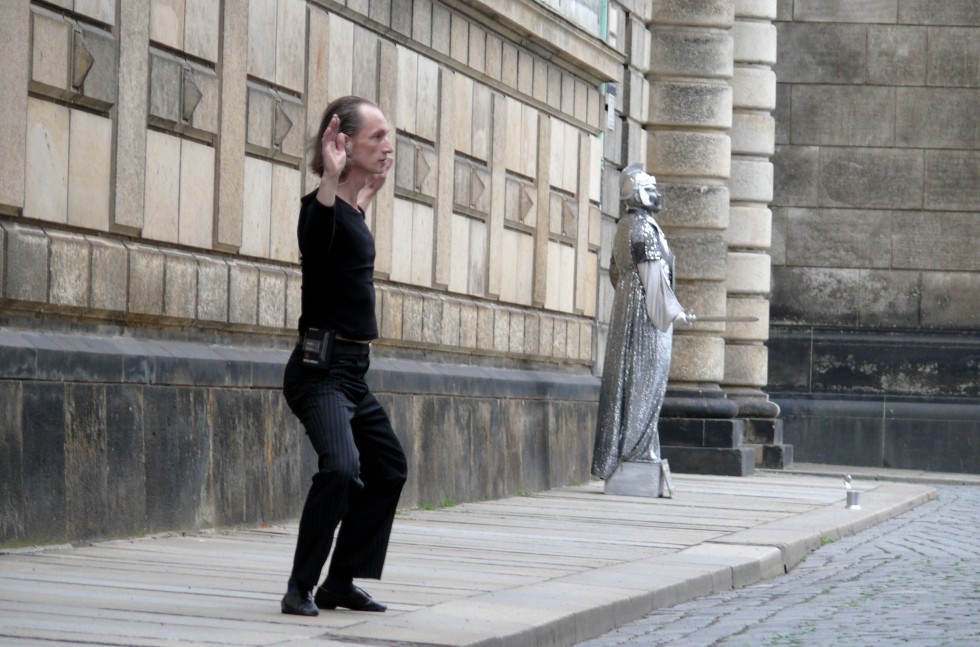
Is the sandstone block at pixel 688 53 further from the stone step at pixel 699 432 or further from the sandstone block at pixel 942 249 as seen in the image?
the sandstone block at pixel 942 249

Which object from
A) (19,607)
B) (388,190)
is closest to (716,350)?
(388,190)

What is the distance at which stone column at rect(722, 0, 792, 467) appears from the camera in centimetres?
2162

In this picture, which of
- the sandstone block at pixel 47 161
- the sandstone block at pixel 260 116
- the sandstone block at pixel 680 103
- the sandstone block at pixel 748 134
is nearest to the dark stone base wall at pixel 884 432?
the sandstone block at pixel 748 134

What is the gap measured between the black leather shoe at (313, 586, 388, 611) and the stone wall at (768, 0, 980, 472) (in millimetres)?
17664

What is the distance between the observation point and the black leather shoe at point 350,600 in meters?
6.84

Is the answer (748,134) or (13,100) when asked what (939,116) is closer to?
(748,134)

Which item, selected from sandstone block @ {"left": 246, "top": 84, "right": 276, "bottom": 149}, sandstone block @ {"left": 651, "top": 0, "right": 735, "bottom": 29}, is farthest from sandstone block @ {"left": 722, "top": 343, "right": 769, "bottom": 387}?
sandstone block @ {"left": 246, "top": 84, "right": 276, "bottom": 149}

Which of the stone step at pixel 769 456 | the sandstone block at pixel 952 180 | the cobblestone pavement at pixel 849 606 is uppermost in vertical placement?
the sandstone block at pixel 952 180

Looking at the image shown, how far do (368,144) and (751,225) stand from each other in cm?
1529

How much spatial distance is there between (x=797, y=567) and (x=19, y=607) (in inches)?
202

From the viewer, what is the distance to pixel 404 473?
6832 mm

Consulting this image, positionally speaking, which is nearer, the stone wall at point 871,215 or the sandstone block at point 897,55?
the stone wall at point 871,215

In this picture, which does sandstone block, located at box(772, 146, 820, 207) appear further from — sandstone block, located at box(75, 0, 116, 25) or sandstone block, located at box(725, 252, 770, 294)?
sandstone block, located at box(75, 0, 116, 25)

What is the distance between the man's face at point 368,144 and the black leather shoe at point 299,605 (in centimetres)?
138
